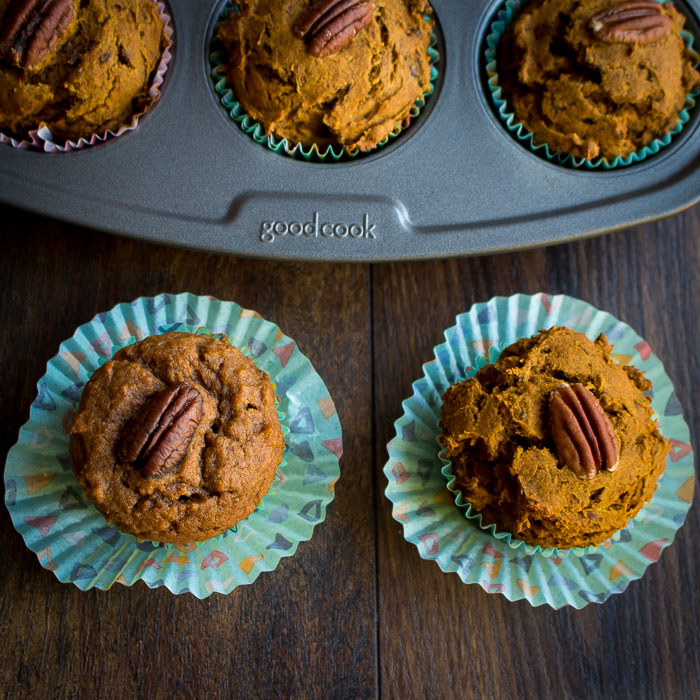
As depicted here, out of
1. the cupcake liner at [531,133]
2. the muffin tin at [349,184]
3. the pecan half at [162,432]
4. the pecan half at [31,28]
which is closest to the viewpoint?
the pecan half at [162,432]

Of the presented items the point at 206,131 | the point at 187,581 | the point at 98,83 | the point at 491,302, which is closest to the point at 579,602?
the point at 491,302

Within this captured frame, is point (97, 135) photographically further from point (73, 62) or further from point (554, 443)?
point (554, 443)

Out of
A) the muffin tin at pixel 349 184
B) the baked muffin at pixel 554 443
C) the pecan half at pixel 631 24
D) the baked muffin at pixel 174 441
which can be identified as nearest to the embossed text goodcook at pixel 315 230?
the muffin tin at pixel 349 184

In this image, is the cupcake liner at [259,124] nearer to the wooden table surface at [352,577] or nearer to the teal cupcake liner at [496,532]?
the wooden table surface at [352,577]

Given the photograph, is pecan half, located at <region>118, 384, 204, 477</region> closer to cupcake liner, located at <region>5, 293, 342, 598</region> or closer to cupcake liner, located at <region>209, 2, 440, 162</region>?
cupcake liner, located at <region>5, 293, 342, 598</region>

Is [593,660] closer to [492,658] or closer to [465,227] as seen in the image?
[492,658]

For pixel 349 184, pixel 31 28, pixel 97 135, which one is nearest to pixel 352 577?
pixel 349 184
